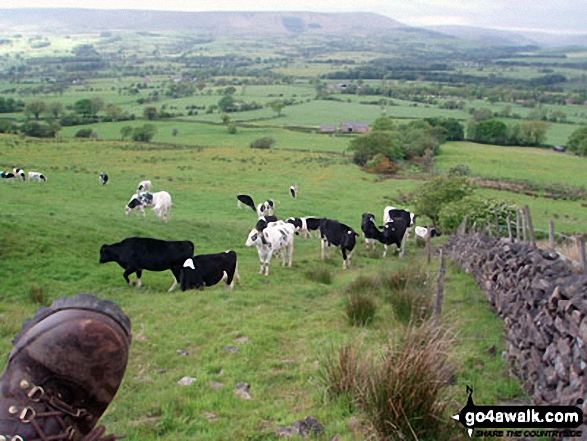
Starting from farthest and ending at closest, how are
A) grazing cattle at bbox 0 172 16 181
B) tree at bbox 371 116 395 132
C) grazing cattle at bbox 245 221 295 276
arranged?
tree at bbox 371 116 395 132
grazing cattle at bbox 0 172 16 181
grazing cattle at bbox 245 221 295 276

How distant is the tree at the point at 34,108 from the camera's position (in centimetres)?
8506

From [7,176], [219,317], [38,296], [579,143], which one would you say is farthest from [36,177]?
[579,143]

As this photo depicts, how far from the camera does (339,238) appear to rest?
2014 centimetres

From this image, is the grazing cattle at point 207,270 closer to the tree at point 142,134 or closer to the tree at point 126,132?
the tree at point 142,134

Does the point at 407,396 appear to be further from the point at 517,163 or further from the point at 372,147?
the point at 517,163

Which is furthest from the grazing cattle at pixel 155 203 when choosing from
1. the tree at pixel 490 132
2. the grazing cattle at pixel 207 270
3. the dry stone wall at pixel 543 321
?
the tree at pixel 490 132

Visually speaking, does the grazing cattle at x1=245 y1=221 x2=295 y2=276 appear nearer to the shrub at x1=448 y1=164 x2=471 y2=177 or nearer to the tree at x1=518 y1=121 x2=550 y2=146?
the shrub at x1=448 y1=164 x2=471 y2=177

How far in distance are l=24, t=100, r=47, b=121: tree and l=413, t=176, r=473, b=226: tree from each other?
7259 cm

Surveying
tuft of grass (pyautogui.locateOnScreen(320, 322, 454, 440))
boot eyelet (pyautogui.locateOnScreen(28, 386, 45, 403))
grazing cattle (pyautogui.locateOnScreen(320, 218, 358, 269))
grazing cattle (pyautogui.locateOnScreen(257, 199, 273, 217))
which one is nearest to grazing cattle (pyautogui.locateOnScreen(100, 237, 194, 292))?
grazing cattle (pyautogui.locateOnScreen(320, 218, 358, 269))

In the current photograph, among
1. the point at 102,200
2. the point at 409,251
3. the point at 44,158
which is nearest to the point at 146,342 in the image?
the point at 409,251

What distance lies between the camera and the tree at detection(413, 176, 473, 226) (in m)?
31.6

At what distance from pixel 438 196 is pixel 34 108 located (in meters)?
76.2

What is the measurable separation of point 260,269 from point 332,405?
37.2 feet

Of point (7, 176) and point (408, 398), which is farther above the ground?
point (408, 398)
